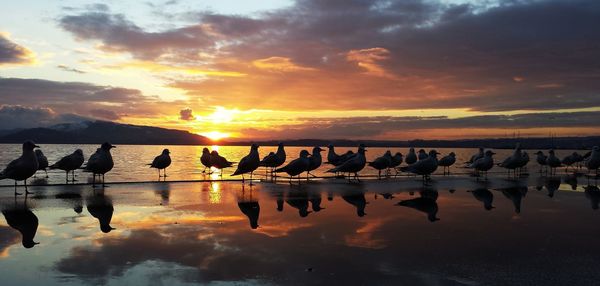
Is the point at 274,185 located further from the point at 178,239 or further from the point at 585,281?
the point at 585,281

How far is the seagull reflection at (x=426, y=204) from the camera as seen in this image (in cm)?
1415

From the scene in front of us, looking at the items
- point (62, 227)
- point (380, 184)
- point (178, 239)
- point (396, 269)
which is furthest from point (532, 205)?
point (62, 227)

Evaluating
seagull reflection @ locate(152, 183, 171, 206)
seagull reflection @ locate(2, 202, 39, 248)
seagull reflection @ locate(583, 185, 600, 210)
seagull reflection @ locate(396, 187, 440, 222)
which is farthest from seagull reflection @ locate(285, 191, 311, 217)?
seagull reflection @ locate(583, 185, 600, 210)

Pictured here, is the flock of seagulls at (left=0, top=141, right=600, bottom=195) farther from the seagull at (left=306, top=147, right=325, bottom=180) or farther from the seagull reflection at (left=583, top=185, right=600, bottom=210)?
the seagull reflection at (left=583, top=185, right=600, bottom=210)

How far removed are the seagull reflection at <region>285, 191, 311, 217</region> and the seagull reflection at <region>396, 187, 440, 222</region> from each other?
11.1 ft

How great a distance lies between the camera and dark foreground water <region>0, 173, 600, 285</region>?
7.76m

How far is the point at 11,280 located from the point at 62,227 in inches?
171

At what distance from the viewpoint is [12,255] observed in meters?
8.67

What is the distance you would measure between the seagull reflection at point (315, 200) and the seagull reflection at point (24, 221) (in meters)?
7.86

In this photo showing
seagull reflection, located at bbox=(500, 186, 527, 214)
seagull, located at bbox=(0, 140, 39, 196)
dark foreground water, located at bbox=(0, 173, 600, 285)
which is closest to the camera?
dark foreground water, located at bbox=(0, 173, 600, 285)

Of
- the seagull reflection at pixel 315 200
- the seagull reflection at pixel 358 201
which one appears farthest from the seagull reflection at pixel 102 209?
the seagull reflection at pixel 358 201

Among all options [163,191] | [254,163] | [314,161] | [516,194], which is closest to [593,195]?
[516,194]

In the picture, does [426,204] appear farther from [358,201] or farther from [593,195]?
[593,195]

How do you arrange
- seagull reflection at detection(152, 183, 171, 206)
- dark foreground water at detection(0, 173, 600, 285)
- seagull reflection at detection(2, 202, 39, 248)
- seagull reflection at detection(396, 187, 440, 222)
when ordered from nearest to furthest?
1. dark foreground water at detection(0, 173, 600, 285)
2. seagull reflection at detection(2, 202, 39, 248)
3. seagull reflection at detection(396, 187, 440, 222)
4. seagull reflection at detection(152, 183, 171, 206)
